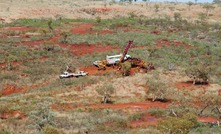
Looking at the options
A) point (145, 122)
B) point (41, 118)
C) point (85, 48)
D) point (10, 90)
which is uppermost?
point (41, 118)

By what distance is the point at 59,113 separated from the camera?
24.5 metres

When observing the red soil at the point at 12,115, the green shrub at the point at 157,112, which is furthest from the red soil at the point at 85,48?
the green shrub at the point at 157,112

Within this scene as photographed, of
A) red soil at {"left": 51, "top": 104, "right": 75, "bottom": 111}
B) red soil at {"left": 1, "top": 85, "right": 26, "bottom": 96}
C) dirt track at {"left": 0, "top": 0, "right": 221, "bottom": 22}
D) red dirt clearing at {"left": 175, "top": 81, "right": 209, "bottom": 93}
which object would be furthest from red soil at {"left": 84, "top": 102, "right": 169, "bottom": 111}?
dirt track at {"left": 0, "top": 0, "right": 221, "bottom": 22}

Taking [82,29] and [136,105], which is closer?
[136,105]

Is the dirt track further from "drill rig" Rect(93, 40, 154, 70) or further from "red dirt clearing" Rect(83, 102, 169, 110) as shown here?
"red dirt clearing" Rect(83, 102, 169, 110)

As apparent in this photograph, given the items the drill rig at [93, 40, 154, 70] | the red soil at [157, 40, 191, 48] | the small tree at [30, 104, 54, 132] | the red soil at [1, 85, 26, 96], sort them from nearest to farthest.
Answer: the small tree at [30, 104, 54, 132]
the red soil at [1, 85, 26, 96]
the drill rig at [93, 40, 154, 70]
the red soil at [157, 40, 191, 48]

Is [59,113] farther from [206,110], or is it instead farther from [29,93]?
[206,110]

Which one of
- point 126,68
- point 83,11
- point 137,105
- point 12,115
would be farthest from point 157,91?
point 83,11

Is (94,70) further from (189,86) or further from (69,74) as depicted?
(189,86)

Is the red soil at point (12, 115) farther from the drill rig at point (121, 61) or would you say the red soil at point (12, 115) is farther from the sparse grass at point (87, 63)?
the drill rig at point (121, 61)

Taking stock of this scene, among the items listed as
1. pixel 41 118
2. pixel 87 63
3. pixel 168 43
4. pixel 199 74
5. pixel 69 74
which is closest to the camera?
pixel 41 118

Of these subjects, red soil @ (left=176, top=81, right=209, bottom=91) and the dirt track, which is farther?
the dirt track

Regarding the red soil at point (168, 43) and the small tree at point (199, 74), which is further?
the red soil at point (168, 43)

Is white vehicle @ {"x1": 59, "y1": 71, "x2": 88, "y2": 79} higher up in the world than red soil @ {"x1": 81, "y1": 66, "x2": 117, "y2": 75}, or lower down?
higher up
